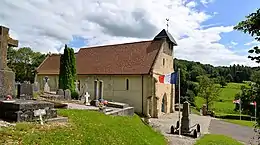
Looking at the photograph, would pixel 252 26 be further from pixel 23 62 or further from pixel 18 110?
pixel 23 62

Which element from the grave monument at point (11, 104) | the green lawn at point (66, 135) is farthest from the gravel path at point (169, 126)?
the grave monument at point (11, 104)

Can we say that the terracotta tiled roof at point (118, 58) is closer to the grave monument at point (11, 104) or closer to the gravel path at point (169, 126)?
the gravel path at point (169, 126)

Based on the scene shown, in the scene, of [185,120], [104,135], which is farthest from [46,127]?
[185,120]

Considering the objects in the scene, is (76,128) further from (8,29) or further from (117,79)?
(117,79)

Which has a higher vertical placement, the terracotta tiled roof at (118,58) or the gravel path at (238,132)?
the terracotta tiled roof at (118,58)

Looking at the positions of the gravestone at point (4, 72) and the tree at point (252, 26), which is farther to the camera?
the gravestone at point (4, 72)

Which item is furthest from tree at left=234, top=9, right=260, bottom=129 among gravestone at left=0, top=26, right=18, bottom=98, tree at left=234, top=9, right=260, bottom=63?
gravestone at left=0, top=26, right=18, bottom=98

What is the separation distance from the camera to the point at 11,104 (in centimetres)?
1008

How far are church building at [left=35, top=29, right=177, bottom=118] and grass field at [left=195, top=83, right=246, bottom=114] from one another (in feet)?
66.4

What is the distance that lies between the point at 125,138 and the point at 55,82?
119 ft

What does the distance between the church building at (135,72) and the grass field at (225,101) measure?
20225 millimetres

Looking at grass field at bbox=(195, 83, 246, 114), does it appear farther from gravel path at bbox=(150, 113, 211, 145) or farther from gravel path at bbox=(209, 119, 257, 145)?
gravel path at bbox=(209, 119, 257, 145)

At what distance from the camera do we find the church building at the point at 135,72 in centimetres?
3622

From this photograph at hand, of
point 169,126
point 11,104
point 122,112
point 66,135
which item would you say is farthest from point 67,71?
point 66,135
